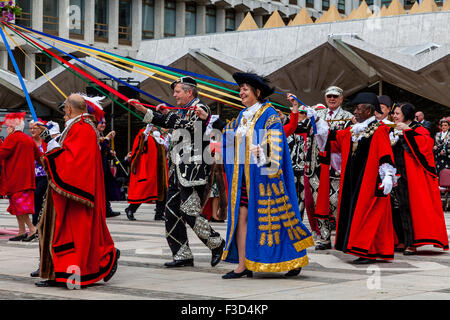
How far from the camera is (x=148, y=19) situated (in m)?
51.3

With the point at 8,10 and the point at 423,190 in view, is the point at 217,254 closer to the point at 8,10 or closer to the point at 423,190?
the point at 423,190

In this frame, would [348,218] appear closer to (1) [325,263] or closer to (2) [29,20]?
(1) [325,263]

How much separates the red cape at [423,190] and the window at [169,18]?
43.5m

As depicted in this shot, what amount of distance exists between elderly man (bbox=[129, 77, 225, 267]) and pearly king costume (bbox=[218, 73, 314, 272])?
0.58 meters

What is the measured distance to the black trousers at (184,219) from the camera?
782 centimetres

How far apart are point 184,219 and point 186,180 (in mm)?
406

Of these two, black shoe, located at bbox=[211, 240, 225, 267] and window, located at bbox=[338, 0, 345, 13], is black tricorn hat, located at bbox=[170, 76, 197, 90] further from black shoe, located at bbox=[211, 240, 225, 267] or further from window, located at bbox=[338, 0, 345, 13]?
window, located at bbox=[338, 0, 345, 13]

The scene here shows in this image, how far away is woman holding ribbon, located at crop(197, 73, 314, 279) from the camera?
278 inches

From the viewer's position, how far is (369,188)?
27.6 ft

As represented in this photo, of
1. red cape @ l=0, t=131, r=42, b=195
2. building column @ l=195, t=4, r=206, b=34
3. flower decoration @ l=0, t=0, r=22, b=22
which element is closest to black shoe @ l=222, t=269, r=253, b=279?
red cape @ l=0, t=131, r=42, b=195

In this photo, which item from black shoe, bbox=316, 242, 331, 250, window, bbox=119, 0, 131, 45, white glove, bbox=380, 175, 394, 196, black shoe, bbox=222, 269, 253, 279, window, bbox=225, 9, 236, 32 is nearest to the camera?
black shoe, bbox=222, 269, 253, 279

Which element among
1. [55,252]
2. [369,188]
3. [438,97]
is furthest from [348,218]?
[438,97]

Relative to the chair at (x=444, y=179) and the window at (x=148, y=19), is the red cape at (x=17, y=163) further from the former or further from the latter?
the window at (x=148, y=19)

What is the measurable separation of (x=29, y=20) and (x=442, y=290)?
4213 centimetres
